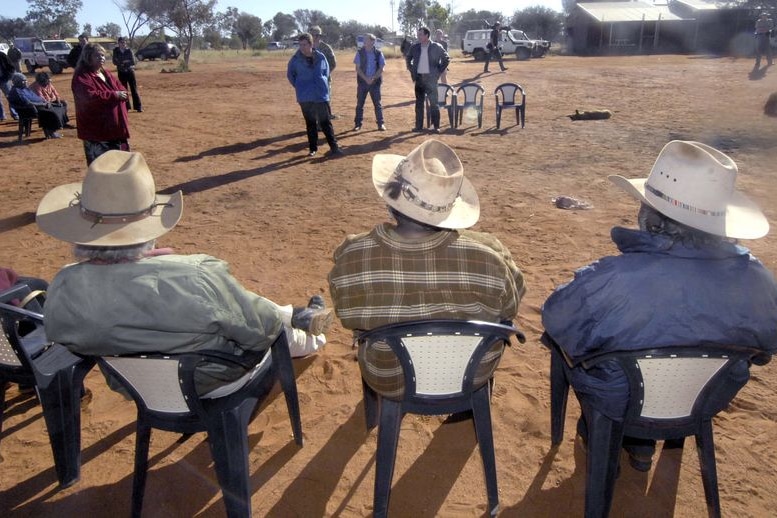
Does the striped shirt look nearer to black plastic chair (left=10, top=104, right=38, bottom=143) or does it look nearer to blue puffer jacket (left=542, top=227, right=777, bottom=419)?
blue puffer jacket (left=542, top=227, right=777, bottom=419)

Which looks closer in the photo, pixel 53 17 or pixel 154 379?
pixel 154 379

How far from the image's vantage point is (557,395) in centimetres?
294

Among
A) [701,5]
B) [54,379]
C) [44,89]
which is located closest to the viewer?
[54,379]

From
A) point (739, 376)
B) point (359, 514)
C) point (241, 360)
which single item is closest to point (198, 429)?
point (241, 360)

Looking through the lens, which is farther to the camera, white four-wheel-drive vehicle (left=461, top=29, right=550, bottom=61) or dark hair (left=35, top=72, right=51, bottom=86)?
white four-wheel-drive vehicle (left=461, top=29, right=550, bottom=61)

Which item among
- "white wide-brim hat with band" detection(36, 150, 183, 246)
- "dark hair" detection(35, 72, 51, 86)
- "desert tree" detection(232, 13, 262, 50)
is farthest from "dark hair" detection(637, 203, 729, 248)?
"desert tree" detection(232, 13, 262, 50)

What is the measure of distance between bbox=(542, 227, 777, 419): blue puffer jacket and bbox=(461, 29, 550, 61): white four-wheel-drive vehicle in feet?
104

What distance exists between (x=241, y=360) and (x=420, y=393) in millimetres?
757

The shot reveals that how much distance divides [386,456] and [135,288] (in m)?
1.23

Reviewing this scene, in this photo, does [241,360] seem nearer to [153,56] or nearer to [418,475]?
[418,475]

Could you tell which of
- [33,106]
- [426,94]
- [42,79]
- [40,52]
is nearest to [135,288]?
[426,94]

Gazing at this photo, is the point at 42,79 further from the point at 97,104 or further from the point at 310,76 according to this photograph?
the point at 97,104

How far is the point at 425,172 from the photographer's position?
7.93 feet

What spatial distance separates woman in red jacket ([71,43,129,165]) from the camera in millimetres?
6211
